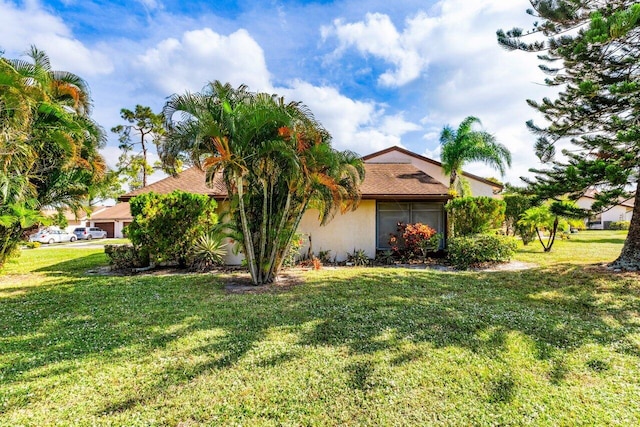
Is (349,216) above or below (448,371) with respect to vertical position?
above

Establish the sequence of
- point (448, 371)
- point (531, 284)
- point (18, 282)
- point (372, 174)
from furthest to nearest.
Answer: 1. point (372, 174)
2. point (18, 282)
3. point (531, 284)
4. point (448, 371)

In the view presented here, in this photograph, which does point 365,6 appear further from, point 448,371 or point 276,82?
point 448,371

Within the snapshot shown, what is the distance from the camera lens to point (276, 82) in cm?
1162

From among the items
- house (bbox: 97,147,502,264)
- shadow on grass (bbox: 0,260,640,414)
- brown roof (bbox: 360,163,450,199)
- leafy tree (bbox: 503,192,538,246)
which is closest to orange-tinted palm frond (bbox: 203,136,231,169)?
shadow on grass (bbox: 0,260,640,414)

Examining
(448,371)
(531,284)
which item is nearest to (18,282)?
(448,371)

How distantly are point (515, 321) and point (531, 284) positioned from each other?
3.44 metres

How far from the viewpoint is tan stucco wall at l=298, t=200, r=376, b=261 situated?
12.2 metres

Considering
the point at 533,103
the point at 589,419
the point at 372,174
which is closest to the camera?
the point at 589,419

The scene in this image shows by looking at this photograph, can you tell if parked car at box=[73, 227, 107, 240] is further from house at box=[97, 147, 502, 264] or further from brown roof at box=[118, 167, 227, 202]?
house at box=[97, 147, 502, 264]

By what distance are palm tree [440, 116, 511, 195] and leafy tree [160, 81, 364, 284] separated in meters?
8.36

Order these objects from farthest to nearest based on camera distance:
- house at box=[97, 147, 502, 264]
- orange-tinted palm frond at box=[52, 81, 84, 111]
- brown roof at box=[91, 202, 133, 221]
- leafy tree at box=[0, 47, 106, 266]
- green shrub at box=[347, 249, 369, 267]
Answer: brown roof at box=[91, 202, 133, 221] → house at box=[97, 147, 502, 264] → green shrub at box=[347, 249, 369, 267] → orange-tinted palm frond at box=[52, 81, 84, 111] → leafy tree at box=[0, 47, 106, 266]

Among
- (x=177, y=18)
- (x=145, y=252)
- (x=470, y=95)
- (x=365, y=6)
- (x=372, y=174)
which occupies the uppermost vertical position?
(x=365, y=6)

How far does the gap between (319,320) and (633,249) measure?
379 inches

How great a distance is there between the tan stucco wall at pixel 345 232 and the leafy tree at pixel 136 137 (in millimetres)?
23513
